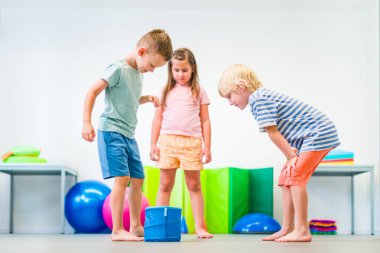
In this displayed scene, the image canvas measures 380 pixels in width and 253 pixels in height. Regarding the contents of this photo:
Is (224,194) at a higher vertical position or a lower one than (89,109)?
lower

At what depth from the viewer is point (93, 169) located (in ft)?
18.2

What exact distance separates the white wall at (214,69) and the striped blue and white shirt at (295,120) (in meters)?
2.56

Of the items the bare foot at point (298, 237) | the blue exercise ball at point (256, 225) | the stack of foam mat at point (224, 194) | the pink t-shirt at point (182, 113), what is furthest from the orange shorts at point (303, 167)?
the stack of foam mat at point (224, 194)

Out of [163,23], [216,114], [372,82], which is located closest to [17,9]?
[163,23]

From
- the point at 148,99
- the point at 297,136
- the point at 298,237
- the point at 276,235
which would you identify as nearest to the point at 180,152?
the point at 148,99

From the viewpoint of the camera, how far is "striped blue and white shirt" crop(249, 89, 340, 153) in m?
2.97

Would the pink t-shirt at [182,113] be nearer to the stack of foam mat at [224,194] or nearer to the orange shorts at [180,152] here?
the orange shorts at [180,152]

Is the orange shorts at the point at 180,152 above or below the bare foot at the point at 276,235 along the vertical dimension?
above

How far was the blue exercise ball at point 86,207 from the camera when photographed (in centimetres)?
481

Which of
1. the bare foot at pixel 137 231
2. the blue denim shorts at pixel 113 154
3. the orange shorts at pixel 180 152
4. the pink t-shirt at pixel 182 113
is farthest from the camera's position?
the pink t-shirt at pixel 182 113

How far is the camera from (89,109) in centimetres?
300

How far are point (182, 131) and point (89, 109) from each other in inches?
38.7

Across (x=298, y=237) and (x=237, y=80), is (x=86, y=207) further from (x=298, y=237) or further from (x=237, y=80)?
(x=298, y=237)

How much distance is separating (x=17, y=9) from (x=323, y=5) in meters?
2.97
